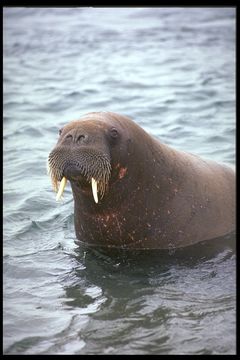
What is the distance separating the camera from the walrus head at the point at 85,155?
656 centimetres

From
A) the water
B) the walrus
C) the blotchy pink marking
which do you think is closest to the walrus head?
the walrus

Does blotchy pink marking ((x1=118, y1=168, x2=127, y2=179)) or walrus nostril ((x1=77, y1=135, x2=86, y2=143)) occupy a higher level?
walrus nostril ((x1=77, y1=135, x2=86, y2=143))

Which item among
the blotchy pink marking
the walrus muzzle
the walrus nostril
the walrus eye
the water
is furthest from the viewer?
the blotchy pink marking

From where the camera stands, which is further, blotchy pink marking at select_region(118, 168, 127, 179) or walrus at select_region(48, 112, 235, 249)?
blotchy pink marking at select_region(118, 168, 127, 179)

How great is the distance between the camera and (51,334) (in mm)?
5844

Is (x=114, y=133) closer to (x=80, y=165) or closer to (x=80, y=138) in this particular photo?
(x=80, y=138)

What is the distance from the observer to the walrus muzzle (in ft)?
21.5

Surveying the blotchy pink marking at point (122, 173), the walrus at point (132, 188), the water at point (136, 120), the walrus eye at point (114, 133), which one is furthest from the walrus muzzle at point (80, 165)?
the water at point (136, 120)

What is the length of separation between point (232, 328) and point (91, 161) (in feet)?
6.39

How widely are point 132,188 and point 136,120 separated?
22.5 ft

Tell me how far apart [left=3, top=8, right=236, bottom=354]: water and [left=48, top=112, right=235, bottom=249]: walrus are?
20 centimetres

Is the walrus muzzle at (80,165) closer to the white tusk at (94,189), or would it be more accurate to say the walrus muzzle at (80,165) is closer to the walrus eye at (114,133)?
the white tusk at (94,189)

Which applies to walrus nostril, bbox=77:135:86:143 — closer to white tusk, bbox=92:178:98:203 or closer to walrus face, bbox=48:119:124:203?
walrus face, bbox=48:119:124:203

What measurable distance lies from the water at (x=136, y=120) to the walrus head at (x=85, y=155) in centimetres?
99
